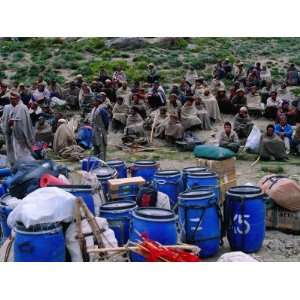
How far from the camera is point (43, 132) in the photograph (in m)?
15.3

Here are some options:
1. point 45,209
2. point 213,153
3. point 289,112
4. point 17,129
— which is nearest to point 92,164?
point 17,129

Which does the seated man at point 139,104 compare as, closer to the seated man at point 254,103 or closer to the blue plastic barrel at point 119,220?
the seated man at point 254,103

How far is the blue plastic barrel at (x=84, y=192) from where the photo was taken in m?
7.13

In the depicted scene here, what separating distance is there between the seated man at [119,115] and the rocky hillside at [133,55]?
575 cm

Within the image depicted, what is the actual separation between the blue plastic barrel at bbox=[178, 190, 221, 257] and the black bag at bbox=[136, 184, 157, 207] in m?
0.50

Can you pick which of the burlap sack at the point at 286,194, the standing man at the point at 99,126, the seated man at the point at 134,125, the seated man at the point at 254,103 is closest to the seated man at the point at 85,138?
the seated man at the point at 134,125

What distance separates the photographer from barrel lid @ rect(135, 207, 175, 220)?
647cm

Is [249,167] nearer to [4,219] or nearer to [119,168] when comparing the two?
[119,168]

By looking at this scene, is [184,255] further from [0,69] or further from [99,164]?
[0,69]

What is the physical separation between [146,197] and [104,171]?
167 cm

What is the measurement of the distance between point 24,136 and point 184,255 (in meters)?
4.94

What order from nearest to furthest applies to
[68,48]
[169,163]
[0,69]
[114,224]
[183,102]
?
1. [114,224]
2. [169,163]
3. [183,102]
4. [0,69]
5. [68,48]

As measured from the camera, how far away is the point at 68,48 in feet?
99.8

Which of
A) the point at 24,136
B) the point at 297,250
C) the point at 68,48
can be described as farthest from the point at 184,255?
the point at 68,48
